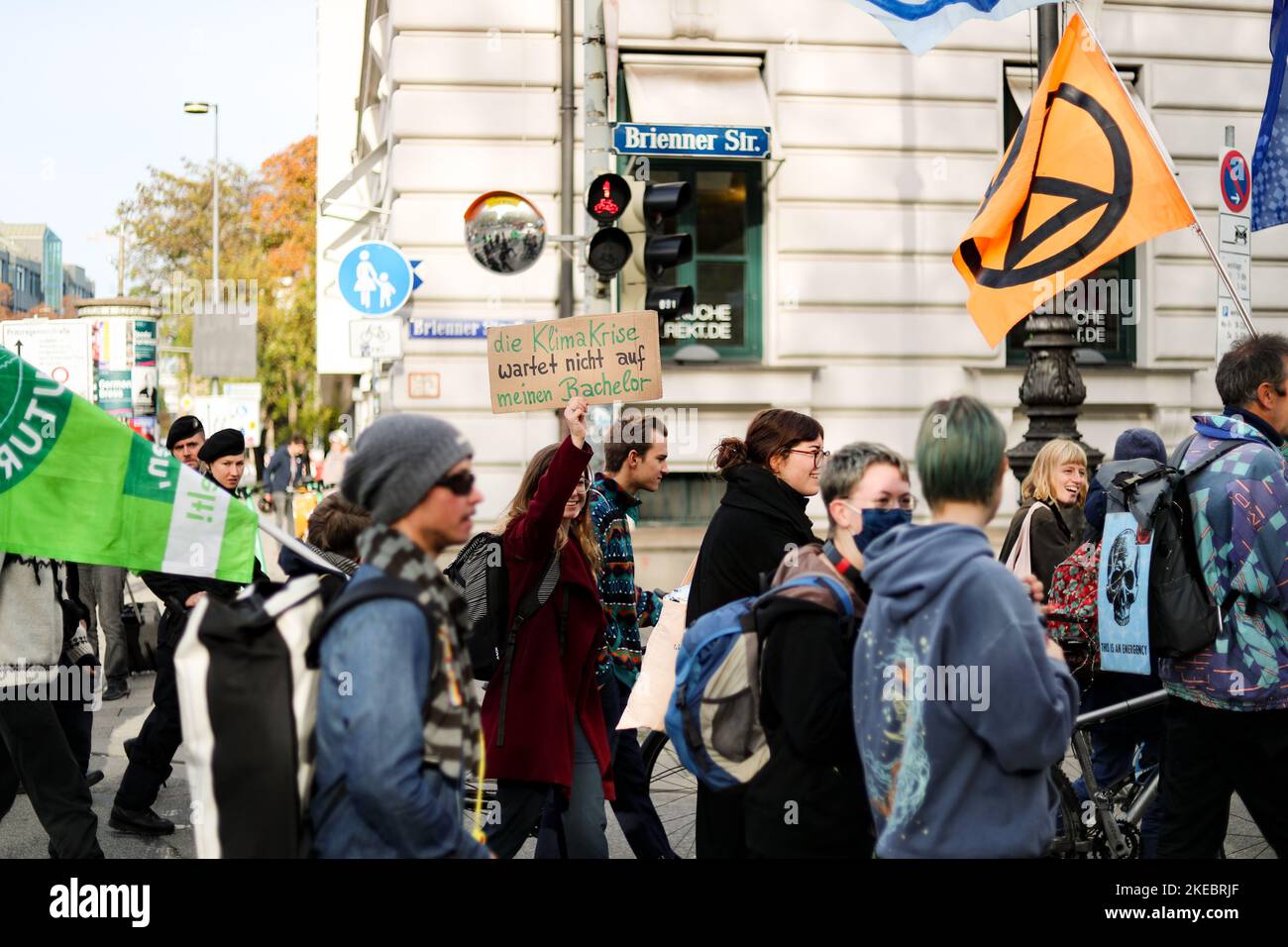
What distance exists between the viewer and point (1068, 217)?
6.69 metres

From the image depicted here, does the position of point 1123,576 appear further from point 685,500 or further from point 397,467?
point 685,500

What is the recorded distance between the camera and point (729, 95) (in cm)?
1437

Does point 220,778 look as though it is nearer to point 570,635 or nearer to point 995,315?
point 570,635

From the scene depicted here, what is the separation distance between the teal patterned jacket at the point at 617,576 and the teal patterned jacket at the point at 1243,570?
2.18 m

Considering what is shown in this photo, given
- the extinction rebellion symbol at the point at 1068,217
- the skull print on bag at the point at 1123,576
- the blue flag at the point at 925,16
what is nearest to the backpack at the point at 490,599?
the skull print on bag at the point at 1123,576

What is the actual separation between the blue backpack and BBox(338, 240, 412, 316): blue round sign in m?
9.98

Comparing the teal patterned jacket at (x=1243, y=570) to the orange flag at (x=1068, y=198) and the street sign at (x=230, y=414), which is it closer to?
the orange flag at (x=1068, y=198)

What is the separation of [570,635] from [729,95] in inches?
393

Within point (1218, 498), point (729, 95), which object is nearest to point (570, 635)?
point (1218, 498)

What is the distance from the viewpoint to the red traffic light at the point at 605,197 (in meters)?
9.77

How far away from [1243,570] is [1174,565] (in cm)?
23

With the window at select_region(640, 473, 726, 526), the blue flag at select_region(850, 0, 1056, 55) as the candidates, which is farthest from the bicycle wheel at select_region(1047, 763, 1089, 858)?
the window at select_region(640, 473, 726, 526)
